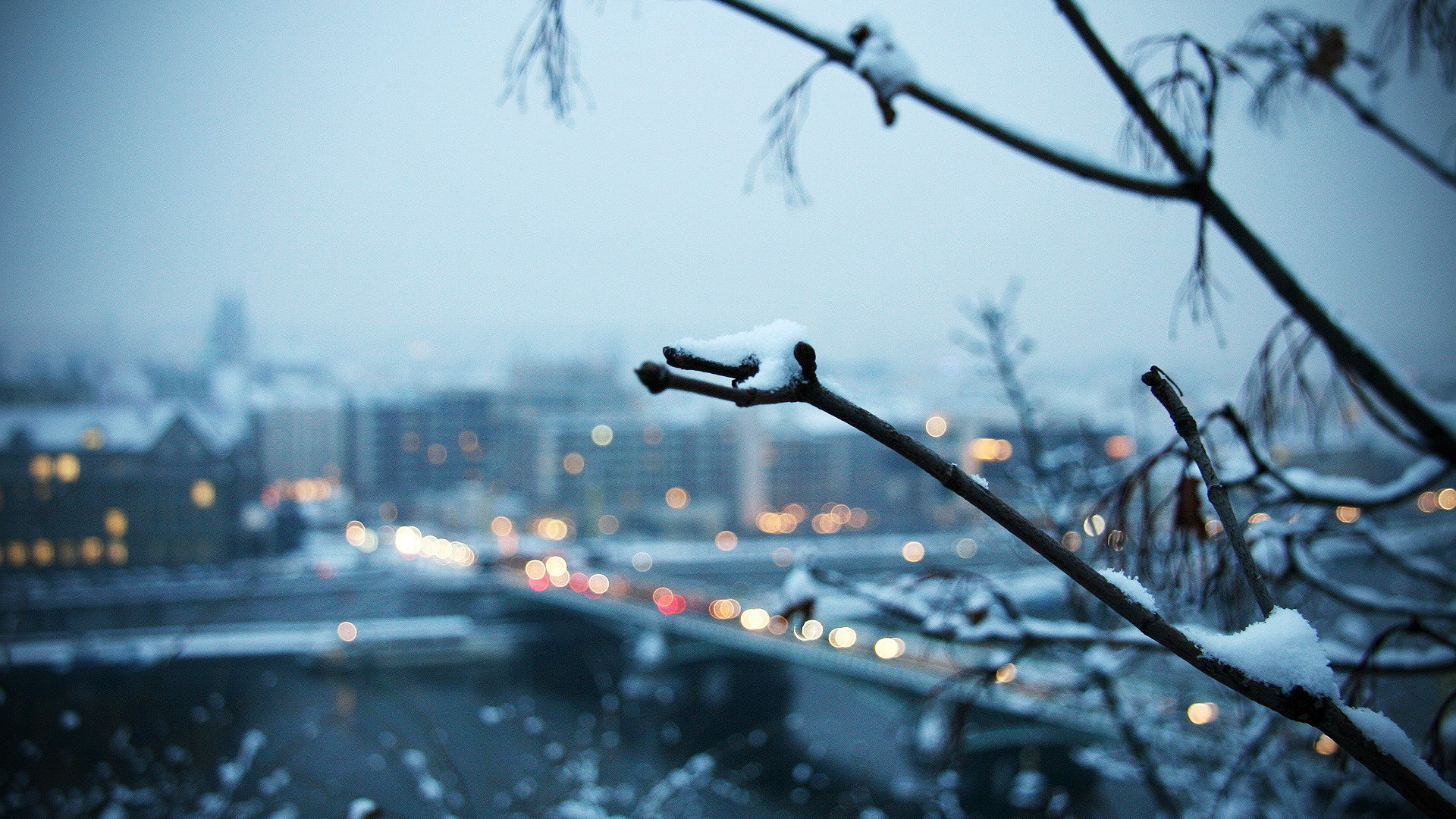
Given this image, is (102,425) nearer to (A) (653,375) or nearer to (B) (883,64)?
(B) (883,64)

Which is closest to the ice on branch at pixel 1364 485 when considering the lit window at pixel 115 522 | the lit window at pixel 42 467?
the lit window at pixel 115 522

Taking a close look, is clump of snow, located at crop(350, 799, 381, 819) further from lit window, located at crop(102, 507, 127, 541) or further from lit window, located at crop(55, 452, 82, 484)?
lit window, located at crop(102, 507, 127, 541)

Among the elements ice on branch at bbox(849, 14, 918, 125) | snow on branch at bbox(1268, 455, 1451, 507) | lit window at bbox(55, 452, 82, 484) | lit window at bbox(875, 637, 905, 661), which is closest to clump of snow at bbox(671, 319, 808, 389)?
ice on branch at bbox(849, 14, 918, 125)

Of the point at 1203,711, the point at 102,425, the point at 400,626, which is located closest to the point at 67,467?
the point at 102,425

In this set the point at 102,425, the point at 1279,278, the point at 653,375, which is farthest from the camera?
the point at 102,425

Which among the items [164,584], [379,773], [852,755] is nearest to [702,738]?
[852,755]
